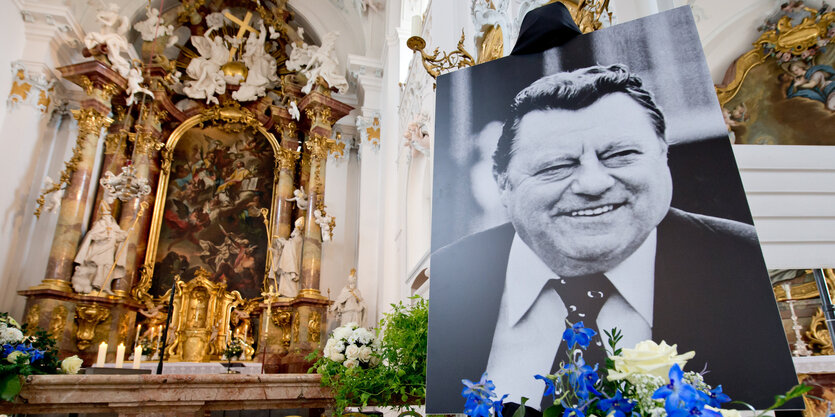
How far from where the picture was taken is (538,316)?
6.32 feet

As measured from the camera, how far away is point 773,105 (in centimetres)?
497

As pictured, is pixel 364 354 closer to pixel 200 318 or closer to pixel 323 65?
pixel 200 318

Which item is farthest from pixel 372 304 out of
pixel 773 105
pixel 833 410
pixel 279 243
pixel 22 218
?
pixel 833 410

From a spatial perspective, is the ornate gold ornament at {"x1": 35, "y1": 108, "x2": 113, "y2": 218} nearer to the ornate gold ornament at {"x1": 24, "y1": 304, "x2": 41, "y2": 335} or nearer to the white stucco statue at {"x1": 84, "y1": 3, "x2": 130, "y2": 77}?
the white stucco statue at {"x1": 84, "y1": 3, "x2": 130, "y2": 77}

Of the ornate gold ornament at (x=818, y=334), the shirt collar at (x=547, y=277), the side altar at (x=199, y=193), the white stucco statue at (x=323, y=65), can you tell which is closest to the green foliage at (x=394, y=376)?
the shirt collar at (x=547, y=277)

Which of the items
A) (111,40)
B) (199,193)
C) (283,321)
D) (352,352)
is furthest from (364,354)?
(111,40)

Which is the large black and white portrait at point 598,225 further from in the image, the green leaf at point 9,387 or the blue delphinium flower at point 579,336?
the green leaf at point 9,387

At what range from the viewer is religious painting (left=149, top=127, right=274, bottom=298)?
1018 cm

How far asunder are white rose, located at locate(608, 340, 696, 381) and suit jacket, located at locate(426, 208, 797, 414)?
0.67 meters

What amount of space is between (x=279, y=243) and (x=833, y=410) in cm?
870

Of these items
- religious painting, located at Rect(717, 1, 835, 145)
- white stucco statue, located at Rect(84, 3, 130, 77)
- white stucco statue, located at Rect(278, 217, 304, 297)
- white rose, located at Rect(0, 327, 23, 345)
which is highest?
white stucco statue, located at Rect(84, 3, 130, 77)

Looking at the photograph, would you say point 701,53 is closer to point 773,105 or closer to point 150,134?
point 773,105

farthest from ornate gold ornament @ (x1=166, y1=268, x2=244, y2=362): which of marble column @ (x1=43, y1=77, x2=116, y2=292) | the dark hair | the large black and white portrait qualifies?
the dark hair

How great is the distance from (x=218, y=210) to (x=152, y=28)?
13.3ft
